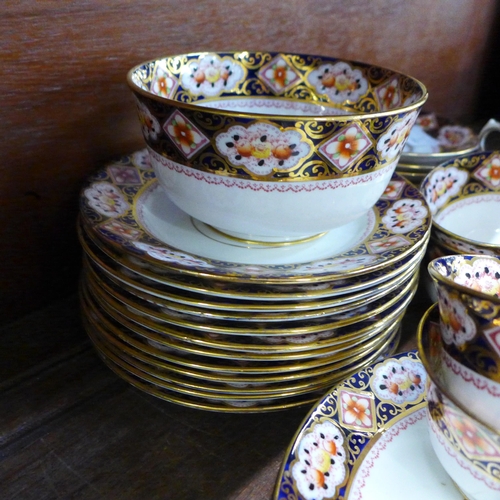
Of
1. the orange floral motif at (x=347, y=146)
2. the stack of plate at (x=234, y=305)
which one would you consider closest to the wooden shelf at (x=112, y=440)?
the stack of plate at (x=234, y=305)

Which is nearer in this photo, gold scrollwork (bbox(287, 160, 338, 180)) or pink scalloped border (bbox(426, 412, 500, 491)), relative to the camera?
pink scalloped border (bbox(426, 412, 500, 491))

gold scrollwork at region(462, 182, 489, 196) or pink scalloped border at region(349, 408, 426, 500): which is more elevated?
pink scalloped border at region(349, 408, 426, 500)

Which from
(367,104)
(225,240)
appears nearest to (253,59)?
(367,104)

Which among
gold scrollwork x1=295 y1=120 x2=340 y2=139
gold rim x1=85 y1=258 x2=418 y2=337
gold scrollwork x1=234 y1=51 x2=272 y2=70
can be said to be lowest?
gold rim x1=85 y1=258 x2=418 y2=337

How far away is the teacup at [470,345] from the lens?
32 centimetres

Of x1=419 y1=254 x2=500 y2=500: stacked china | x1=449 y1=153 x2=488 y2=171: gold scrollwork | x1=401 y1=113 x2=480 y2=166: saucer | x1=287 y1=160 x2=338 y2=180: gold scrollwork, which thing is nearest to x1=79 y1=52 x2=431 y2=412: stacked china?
x1=287 y1=160 x2=338 y2=180: gold scrollwork

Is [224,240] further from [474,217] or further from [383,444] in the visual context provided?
[474,217]

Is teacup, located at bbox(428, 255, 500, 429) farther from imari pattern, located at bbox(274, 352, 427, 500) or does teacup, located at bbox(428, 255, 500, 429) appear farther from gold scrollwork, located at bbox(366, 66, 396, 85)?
gold scrollwork, located at bbox(366, 66, 396, 85)

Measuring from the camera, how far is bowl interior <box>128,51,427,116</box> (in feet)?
2.06

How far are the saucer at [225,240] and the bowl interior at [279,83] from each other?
0.34 ft

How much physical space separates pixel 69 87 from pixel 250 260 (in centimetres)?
28

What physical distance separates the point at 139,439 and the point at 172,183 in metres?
0.23

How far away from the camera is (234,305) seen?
1.39 ft

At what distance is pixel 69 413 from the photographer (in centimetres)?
49
